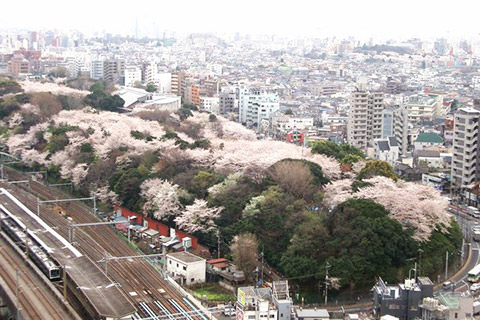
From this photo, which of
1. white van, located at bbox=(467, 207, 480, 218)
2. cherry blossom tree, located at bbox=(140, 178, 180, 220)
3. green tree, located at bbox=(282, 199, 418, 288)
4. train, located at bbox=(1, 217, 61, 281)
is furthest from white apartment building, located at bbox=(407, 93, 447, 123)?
train, located at bbox=(1, 217, 61, 281)

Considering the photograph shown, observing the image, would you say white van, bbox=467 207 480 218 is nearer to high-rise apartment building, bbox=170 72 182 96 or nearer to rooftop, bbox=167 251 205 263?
rooftop, bbox=167 251 205 263

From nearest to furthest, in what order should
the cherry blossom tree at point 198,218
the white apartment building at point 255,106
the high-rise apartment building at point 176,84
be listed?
the cherry blossom tree at point 198,218 < the white apartment building at point 255,106 < the high-rise apartment building at point 176,84

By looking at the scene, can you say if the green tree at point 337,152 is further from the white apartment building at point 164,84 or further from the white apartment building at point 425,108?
the white apartment building at point 164,84

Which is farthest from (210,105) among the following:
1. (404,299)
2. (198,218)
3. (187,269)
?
(404,299)

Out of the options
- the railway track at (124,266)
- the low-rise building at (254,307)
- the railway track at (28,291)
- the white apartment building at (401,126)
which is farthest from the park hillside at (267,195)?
the white apartment building at (401,126)

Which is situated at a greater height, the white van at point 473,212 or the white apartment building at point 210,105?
the white apartment building at point 210,105

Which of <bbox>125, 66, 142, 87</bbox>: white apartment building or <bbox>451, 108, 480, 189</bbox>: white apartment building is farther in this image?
<bbox>125, 66, 142, 87</bbox>: white apartment building

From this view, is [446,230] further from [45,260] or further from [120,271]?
[45,260]
